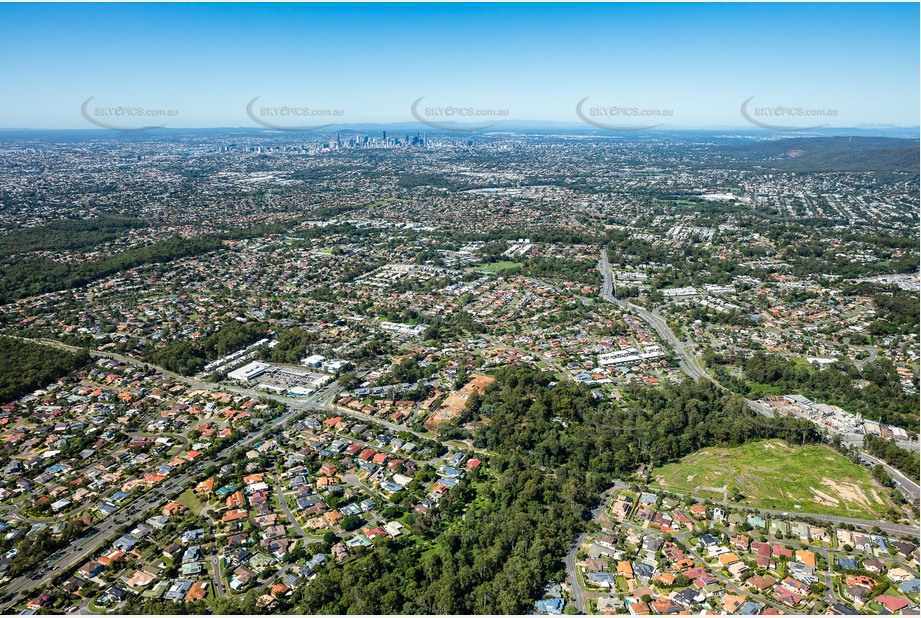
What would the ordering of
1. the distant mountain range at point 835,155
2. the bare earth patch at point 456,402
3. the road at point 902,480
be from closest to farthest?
the road at point 902,480, the bare earth patch at point 456,402, the distant mountain range at point 835,155

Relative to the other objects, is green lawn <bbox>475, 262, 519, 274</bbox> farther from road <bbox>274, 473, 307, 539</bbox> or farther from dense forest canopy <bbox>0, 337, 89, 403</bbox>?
road <bbox>274, 473, 307, 539</bbox>

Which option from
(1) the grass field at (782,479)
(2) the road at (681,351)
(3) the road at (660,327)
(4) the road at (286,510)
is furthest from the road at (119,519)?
(2) the road at (681,351)

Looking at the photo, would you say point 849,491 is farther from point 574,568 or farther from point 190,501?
point 190,501

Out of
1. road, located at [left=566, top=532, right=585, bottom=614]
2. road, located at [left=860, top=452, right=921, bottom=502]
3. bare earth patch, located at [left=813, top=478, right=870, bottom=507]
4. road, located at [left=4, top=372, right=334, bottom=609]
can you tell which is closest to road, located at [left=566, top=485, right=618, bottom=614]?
road, located at [left=566, top=532, right=585, bottom=614]

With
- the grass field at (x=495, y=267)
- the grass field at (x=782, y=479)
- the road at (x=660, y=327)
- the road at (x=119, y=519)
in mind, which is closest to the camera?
the road at (x=119, y=519)

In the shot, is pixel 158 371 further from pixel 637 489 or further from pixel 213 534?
pixel 637 489

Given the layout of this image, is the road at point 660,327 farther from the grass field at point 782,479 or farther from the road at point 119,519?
the road at point 119,519

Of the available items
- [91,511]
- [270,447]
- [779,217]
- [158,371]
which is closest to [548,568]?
[270,447]
